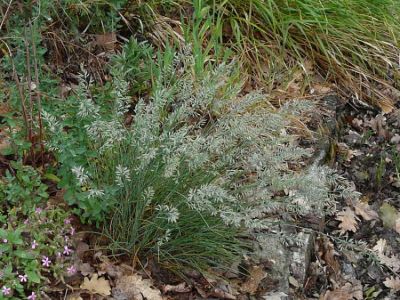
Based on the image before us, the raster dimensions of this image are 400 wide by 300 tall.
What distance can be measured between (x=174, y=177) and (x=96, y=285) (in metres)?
0.53

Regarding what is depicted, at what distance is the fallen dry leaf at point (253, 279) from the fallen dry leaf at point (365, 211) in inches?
43.2

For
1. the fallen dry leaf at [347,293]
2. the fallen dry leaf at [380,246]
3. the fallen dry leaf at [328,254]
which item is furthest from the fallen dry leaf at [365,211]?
the fallen dry leaf at [347,293]

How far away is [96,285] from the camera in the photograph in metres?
2.51

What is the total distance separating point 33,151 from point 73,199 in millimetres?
325

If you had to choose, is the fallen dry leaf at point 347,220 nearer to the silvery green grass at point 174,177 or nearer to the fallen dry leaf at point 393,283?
the fallen dry leaf at point 393,283

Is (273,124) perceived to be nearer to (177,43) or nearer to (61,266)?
(61,266)

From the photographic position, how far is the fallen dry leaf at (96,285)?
2.48m

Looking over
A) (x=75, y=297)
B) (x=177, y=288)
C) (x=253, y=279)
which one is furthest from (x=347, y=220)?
(x=75, y=297)

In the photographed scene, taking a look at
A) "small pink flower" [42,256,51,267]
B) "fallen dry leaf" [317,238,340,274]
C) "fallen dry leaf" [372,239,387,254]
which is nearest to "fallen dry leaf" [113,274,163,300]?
"small pink flower" [42,256,51,267]

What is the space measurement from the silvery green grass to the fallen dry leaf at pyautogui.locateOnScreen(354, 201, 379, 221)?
1205 mm

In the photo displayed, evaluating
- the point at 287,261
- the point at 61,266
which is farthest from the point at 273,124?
the point at 61,266

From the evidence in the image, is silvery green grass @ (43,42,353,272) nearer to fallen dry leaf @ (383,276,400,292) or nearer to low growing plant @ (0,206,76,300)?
low growing plant @ (0,206,76,300)

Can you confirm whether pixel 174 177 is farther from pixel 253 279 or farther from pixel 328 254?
pixel 328 254

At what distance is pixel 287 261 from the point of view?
3.04 meters
